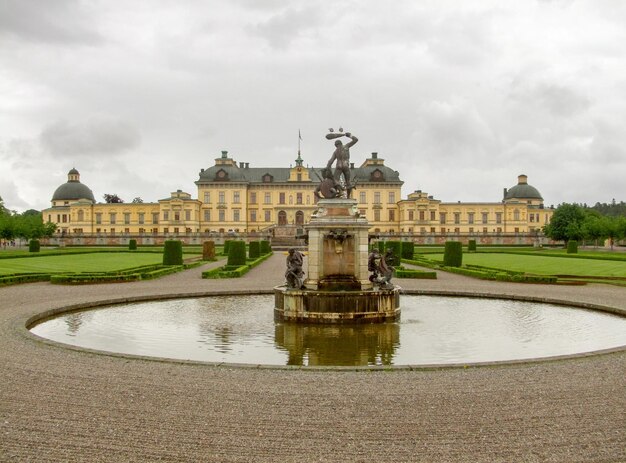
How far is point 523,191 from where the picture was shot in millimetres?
105125

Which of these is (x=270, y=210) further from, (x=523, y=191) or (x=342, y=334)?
(x=342, y=334)

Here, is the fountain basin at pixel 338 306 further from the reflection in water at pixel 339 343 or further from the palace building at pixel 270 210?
the palace building at pixel 270 210

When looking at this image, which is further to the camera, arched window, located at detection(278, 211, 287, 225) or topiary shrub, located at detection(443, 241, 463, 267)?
arched window, located at detection(278, 211, 287, 225)

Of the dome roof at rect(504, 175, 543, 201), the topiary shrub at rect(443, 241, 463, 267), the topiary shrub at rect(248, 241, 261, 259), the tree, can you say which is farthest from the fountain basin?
the dome roof at rect(504, 175, 543, 201)

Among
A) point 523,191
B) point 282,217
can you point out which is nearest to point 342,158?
point 282,217

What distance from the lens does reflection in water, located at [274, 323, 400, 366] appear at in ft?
35.6

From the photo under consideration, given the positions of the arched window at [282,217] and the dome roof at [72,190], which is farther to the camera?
the dome roof at [72,190]

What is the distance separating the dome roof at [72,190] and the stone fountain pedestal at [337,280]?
9910 cm

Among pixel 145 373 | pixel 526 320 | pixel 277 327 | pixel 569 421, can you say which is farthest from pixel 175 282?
pixel 569 421

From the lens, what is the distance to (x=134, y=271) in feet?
93.7

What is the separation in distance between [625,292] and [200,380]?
18.3m

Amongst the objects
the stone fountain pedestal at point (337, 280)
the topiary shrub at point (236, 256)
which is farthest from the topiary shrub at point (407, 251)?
the stone fountain pedestal at point (337, 280)

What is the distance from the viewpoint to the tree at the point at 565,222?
7244 centimetres

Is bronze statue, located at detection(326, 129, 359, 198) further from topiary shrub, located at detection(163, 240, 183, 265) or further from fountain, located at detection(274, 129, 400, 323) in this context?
topiary shrub, located at detection(163, 240, 183, 265)
